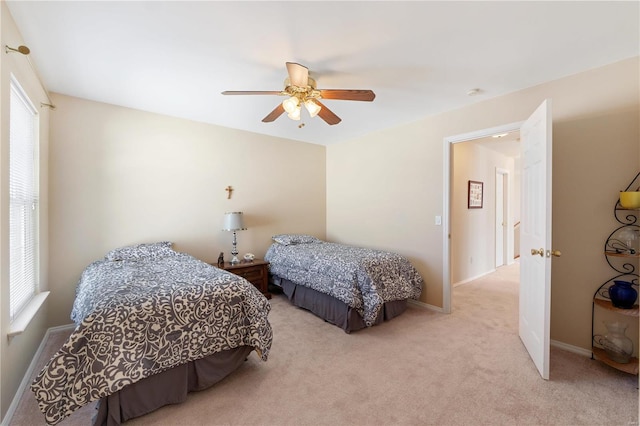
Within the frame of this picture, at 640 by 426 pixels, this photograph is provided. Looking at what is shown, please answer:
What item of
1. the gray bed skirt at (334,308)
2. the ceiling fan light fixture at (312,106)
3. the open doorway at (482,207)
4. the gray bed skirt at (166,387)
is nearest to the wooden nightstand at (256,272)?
the gray bed skirt at (334,308)

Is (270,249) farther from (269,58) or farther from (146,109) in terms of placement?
(269,58)

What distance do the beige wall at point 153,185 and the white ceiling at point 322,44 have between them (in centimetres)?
48

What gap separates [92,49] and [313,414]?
2.98m

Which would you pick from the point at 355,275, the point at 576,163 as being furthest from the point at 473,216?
the point at 355,275

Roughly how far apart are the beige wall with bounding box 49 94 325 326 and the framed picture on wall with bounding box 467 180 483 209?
2.86 m

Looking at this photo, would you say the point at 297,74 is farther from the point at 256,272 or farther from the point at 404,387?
the point at 256,272

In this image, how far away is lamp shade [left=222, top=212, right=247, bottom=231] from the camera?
3643mm

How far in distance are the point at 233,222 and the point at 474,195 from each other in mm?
3955

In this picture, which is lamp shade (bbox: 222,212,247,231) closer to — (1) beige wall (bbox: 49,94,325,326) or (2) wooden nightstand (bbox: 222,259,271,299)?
(1) beige wall (bbox: 49,94,325,326)

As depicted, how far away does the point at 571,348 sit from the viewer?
7.78ft

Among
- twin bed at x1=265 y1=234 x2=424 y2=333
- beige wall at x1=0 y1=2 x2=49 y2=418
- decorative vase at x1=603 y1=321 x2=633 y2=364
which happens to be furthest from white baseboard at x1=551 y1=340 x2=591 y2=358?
beige wall at x1=0 y1=2 x2=49 y2=418

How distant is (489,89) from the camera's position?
2660 millimetres

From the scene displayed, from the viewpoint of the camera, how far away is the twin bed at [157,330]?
4.83ft

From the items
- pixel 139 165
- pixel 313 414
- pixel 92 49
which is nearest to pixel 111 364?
pixel 313 414
